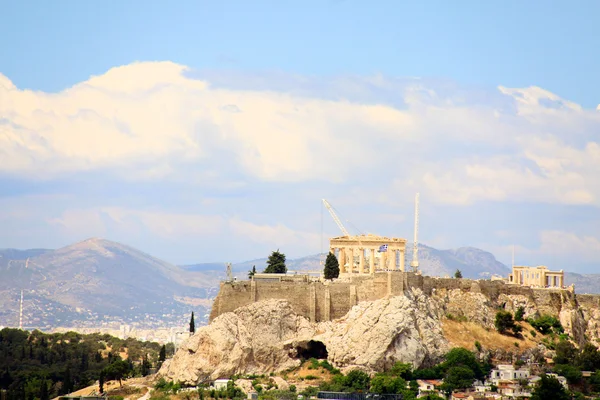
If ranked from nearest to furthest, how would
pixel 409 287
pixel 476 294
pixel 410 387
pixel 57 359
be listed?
pixel 410 387
pixel 409 287
pixel 476 294
pixel 57 359

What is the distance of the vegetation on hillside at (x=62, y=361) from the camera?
114 metres

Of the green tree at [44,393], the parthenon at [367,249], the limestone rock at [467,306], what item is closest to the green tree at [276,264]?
the parthenon at [367,249]

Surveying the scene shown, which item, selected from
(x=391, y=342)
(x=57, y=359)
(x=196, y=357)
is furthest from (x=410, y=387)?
(x=57, y=359)

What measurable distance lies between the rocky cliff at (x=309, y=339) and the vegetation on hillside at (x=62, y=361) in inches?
582

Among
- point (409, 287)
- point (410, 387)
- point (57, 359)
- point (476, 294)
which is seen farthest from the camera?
point (57, 359)

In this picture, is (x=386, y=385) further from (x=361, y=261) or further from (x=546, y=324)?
(x=546, y=324)

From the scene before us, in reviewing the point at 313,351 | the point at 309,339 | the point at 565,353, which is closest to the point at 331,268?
the point at 313,351

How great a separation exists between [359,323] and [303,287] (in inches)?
258

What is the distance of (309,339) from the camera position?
93.4 meters

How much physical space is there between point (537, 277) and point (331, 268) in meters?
25.5

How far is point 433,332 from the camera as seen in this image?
312 ft

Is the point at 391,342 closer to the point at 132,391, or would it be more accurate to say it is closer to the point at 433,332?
the point at 433,332

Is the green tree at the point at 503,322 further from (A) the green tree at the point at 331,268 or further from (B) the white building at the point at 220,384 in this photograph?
(B) the white building at the point at 220,384

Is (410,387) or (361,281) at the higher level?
(361,281)
